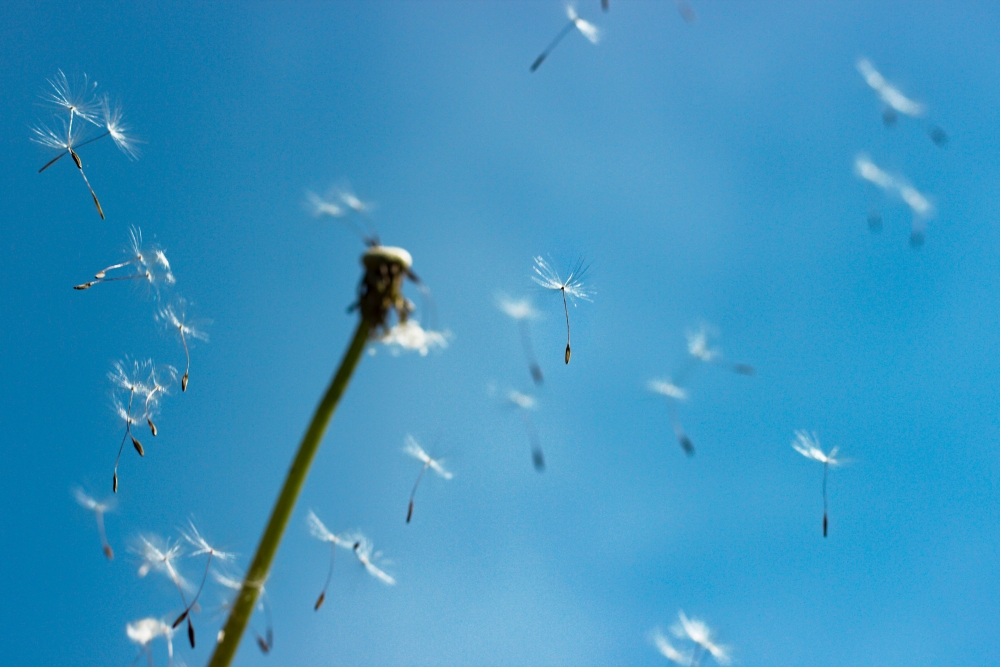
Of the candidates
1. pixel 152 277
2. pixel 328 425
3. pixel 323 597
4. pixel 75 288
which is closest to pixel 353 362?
pixel 328 425

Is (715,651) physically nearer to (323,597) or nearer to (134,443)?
(323,597)

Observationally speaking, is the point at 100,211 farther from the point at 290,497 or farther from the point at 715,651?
the point at 715,651

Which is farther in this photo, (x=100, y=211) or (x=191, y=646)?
(x=100, y=211)

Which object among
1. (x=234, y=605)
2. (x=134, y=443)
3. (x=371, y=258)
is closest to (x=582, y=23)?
(x=371, y=258)

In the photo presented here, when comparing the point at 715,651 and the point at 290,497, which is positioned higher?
the point at 715,651

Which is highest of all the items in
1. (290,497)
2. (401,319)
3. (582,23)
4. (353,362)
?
(582,23)

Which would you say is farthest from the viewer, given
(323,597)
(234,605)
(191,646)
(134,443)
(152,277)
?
(152,277)

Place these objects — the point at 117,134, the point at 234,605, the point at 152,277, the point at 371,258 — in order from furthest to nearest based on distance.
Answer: the point at 117,134 → the point at 152,277 → the point at 371,258 → the point at 234,605
